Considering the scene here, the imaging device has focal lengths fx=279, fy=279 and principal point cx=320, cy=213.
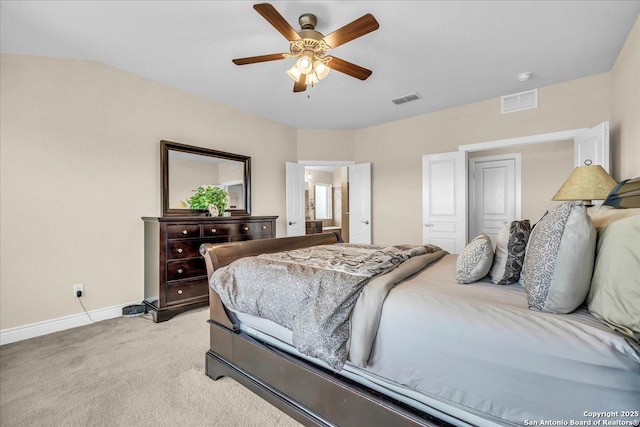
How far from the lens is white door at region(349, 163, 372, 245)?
17.2 feet

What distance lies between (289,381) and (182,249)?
7.22ft

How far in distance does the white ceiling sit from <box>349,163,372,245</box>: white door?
68.6 inches

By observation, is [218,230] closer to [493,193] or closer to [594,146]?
[594,146]

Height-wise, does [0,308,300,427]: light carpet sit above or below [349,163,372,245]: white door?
below

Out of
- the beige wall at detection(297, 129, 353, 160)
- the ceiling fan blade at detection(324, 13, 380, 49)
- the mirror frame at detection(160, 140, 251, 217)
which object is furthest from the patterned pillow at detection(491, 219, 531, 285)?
the beige wall at detection(297, 129, 353, 160)

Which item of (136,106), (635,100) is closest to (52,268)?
(136,106)

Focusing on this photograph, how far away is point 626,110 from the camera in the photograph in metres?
2.70

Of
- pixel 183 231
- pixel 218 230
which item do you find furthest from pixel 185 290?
pixel 218 230

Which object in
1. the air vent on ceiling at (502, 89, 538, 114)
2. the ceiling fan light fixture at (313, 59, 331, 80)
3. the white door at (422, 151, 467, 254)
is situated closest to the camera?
the ceiling fan light fixture at (313, 59, 331, 80)

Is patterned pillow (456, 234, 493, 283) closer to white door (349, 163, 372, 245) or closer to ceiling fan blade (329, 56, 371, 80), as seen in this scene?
ceiling fan blade (329, 56, 371, 80)

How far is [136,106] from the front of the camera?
3.29m

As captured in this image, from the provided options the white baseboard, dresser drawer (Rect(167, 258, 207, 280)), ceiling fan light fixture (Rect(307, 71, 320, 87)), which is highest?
ceiling fan light fixture (Rect(307, 71, 320, 87))

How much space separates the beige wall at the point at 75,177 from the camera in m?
2.56

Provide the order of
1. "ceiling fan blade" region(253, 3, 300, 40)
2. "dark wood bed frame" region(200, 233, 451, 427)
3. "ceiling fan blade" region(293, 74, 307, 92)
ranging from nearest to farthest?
1. "dark wood bed frame" region(200, 233, 451, 427)
2. "ceiling fan blade" region(253, 3, 300, 40)
3. "ceiling fan blade" region(293, 74, 307, 92)
